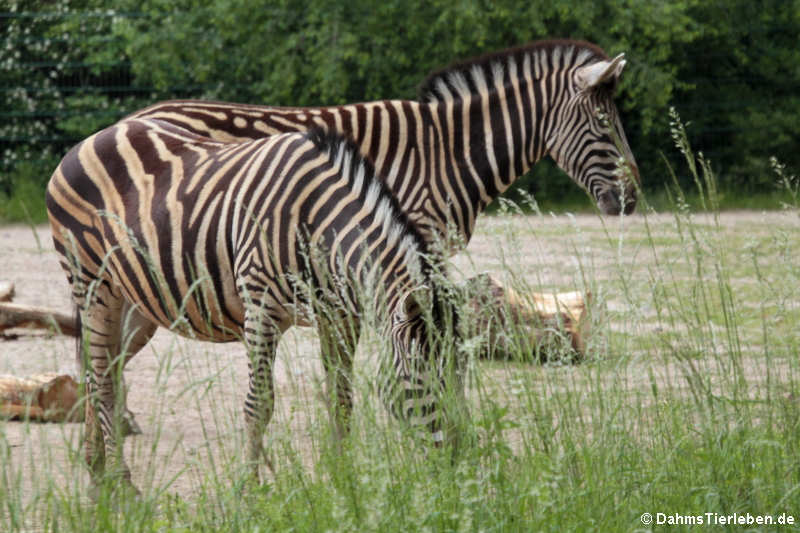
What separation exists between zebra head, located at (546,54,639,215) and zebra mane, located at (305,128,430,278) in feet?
6.05

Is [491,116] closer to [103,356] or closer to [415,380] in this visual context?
[103,356]

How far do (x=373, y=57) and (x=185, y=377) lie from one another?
7488mm

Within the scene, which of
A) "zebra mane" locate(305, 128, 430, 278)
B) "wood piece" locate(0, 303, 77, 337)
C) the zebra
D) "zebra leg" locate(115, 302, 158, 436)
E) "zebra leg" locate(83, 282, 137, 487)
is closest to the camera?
"zebra mane" locate(305, 128, 430, 278)

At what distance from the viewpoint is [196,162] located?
445 cm

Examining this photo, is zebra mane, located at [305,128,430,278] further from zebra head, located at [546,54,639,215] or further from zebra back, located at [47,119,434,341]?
zebra head, located at [546,54,639,215]

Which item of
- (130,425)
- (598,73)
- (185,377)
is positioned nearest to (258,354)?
(130,425)

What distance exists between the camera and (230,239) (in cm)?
425

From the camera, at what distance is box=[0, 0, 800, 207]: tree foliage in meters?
12.9

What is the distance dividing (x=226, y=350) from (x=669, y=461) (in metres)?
4.40

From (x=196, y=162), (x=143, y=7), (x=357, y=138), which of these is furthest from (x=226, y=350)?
(x=143, y=7)

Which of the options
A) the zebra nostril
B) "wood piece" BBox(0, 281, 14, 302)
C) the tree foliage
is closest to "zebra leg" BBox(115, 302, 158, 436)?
"wood piece" BBox(0, 281, 14, 302)

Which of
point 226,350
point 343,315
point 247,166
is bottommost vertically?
point 226,350

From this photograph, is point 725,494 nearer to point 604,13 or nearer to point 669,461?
point 669,461

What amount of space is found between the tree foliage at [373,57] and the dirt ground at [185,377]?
2276 mm
